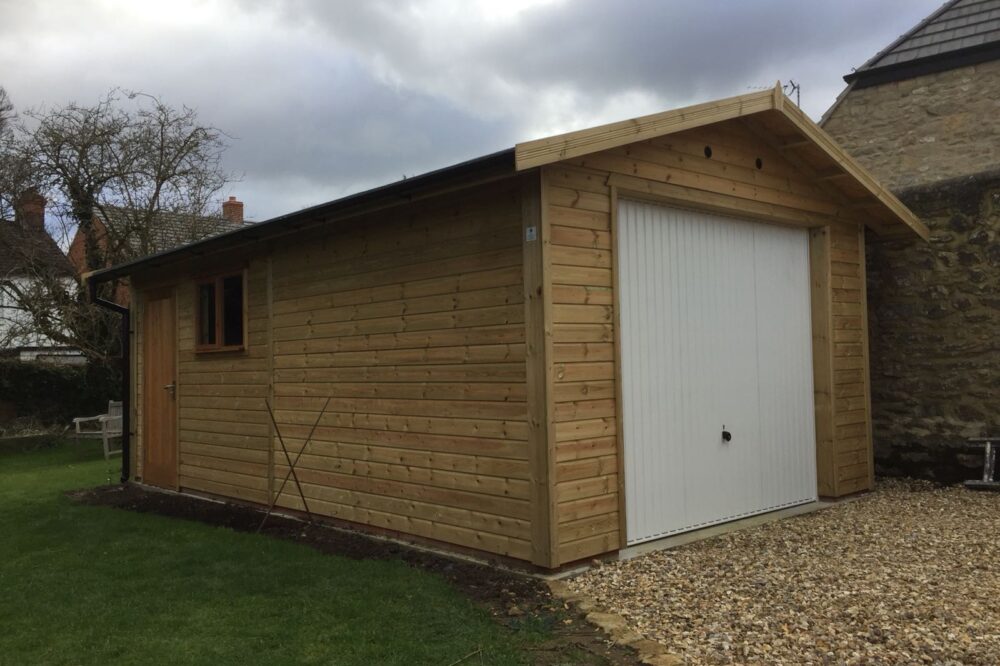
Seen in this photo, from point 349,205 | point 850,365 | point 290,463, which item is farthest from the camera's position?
point 850,365

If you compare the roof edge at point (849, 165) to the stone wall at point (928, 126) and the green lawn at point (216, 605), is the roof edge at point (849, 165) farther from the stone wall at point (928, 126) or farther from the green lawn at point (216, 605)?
the green lawn at point (216, 605)

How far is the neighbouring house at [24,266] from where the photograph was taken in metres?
14.6

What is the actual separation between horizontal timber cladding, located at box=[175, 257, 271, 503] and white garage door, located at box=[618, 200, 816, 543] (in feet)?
12.6

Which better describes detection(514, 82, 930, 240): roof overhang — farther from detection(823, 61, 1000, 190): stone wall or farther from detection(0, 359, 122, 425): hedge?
detection(0, 359, 122, 425): hedge

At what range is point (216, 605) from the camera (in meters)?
4.66

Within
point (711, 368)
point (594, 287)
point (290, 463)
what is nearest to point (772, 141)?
point (711, 368)

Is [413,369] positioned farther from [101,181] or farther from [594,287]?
[101,181]

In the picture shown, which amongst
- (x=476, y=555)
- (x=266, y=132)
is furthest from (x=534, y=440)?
(x=266, y=132)

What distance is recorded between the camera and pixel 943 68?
31.7ft

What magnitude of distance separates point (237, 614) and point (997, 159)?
9.52m

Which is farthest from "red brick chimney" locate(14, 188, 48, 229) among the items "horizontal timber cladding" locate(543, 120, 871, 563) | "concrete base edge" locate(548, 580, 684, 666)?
"concrete base edge" locate(548, 580, 684, 666)

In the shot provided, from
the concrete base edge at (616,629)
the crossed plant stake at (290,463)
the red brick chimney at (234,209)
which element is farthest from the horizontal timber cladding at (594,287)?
the red brick chimney at (234,209)

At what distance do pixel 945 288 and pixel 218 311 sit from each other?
24.8 feet

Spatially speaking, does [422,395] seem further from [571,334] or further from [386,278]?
[571,334]
